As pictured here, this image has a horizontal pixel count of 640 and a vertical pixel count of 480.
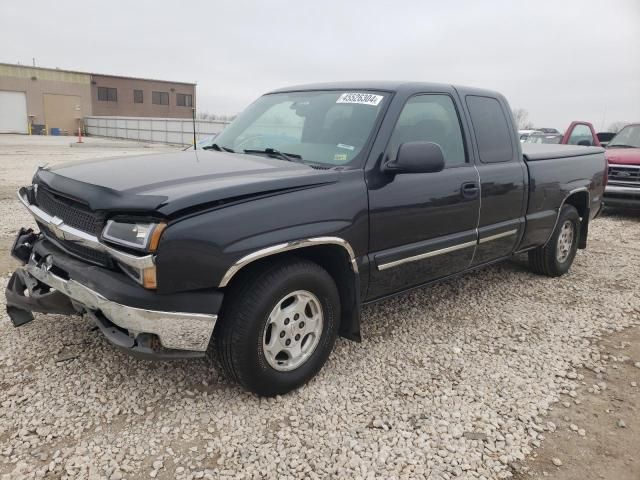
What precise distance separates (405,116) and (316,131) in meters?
0.63

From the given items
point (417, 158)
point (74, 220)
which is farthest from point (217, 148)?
point (417, 158)

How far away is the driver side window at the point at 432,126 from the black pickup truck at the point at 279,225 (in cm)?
1

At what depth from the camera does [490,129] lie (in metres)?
4.30

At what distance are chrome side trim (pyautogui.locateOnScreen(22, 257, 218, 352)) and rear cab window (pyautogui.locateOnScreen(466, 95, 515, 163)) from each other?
8.86 feet

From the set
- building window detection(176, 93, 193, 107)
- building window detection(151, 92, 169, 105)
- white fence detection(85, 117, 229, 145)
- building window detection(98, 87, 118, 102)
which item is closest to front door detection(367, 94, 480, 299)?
white fence detection(85, 117, 229, 145)

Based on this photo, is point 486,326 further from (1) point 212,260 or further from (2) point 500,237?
(1) point 212,260

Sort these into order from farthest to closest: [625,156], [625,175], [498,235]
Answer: [625,156] < [625,175] < [498,235]

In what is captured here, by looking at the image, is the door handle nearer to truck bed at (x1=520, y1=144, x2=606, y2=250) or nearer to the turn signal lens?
truck bed at (x1=520, y1=144, x2=606, y2=250)

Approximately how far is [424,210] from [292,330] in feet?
4.21

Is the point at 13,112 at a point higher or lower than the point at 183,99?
lower

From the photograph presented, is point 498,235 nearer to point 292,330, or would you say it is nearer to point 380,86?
point 380,86

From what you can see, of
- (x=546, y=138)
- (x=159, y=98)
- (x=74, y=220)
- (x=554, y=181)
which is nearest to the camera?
(x=74, y=220)

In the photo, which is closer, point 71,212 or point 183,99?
point 71,212

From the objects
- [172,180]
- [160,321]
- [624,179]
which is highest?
[172,180]
